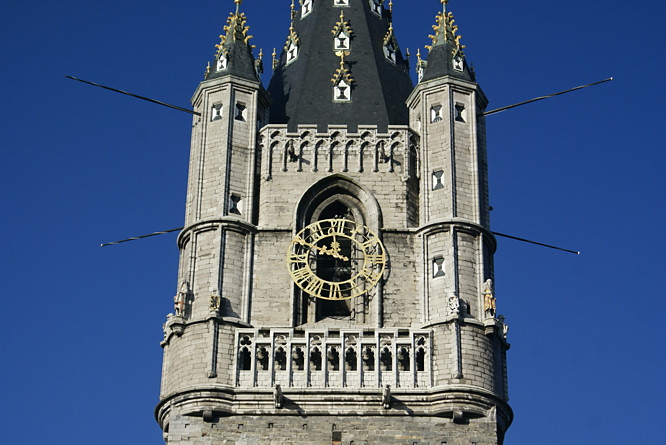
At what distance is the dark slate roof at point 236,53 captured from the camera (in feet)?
163

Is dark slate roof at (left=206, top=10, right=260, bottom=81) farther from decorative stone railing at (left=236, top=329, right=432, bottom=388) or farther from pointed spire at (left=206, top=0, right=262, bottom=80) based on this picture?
decorative stone railing at (left=236, top=329, right=432, bottom=388)

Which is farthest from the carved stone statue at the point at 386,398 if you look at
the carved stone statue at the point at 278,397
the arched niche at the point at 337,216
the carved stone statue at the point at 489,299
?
the carved stone statue at the point at 489,299

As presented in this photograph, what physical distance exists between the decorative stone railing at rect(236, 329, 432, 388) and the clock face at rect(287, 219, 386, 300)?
5.74ft

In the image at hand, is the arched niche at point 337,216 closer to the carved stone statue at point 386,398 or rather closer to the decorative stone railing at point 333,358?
the decorative stone railing at point 333,358

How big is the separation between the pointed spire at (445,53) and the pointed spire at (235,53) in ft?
17.3

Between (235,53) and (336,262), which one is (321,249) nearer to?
(336,262)

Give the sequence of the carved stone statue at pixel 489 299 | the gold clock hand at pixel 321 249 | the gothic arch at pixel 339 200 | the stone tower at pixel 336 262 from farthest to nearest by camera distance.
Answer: the gothic arch at pixel 339 200, the gold clock hand at pixel 321 249, the carved stone statue at pixel 489 299, the stone tower at pixel 336 262

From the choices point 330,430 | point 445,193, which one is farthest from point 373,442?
point 445,193

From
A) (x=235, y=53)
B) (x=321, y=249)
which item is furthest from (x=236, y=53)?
(x=321, y=249)

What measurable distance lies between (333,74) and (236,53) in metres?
3.37

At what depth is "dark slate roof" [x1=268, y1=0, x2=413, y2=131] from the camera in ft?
165

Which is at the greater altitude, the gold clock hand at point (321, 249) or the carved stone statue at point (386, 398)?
the gold clock hand at point (321, 249)

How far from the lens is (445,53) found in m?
50.1

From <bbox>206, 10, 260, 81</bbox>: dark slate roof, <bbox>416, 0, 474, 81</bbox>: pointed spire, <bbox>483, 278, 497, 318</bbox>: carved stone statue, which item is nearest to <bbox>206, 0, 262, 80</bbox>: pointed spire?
<bbox>206, 10, 260, 81</bbox>: dark slate roof
